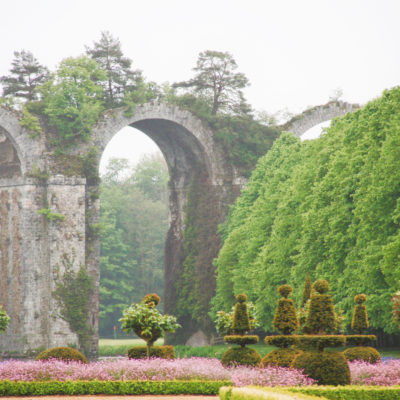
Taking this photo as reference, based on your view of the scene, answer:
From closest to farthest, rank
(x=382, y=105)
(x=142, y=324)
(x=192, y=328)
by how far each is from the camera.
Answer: (x=142, y=324) → (x=382, y=105) → (x=192, y=328)

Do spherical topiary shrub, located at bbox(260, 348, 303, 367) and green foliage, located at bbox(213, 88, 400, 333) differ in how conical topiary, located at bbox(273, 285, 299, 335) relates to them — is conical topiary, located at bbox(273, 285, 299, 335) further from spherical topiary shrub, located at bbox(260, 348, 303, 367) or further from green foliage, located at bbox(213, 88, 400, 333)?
green foliage, located at bbox(213, 88, 400, 333)

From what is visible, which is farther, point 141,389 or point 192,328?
point 192,328

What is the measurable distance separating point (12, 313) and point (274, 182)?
42.8ft

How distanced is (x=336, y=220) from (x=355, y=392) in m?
11.5

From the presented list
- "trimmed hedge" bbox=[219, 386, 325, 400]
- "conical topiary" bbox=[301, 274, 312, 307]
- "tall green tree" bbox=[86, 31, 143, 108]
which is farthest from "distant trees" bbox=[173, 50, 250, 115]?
"trimmed hedge" bbox=[219, 386, 325, 400]

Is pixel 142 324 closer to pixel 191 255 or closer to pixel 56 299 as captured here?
pixel 56 299

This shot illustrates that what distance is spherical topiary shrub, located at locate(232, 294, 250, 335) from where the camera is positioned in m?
21.1

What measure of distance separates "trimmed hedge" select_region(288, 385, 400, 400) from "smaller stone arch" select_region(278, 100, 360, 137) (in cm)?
2838

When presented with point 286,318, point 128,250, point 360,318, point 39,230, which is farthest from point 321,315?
point 128,250

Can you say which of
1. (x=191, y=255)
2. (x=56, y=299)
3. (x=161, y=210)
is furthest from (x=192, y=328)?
(x=161, y=210)

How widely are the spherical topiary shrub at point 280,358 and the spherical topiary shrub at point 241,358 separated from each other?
1.81 m

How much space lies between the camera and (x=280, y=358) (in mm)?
18734

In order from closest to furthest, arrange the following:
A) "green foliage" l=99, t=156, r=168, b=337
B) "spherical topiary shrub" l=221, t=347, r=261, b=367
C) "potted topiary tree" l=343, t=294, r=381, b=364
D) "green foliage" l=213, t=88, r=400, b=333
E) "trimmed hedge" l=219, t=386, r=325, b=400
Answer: "trimmed hedge" l=219, t=386, r=325, b=400
"spherical topiary shrub" l=221, t=347, r=261, b=367
"potted topiary tree" l=343, t=294, r=381, b=364
"green foliage" l=213, t=88, r=400, b=333
"green foliage" l=99, t=156, r=168, b=337

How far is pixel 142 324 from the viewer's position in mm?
21328
